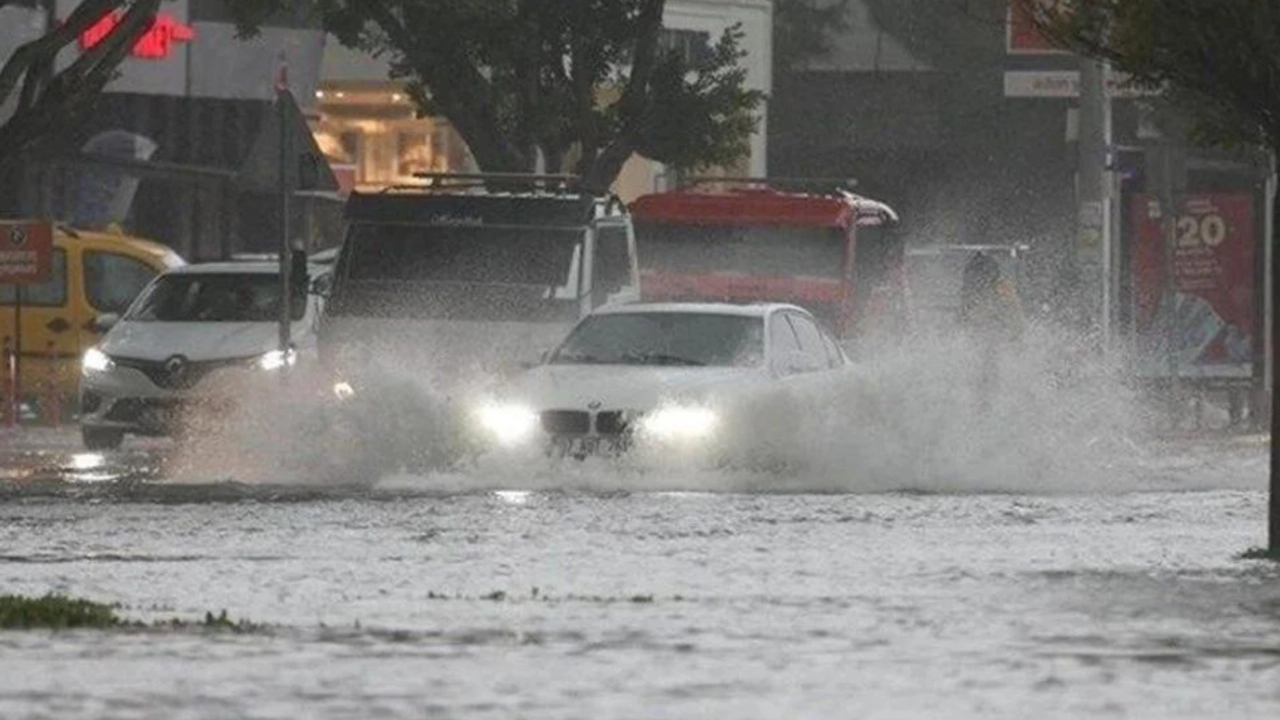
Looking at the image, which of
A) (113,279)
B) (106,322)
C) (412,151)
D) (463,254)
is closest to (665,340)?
(463,254)

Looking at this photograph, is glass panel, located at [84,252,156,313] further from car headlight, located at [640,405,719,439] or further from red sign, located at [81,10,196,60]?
car headlight, located at [640,405,719,439]

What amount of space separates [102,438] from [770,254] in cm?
749

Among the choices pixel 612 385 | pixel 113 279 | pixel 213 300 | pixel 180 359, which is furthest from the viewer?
pixel 113 279

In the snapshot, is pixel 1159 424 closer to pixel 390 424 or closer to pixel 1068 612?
pixel 390 424

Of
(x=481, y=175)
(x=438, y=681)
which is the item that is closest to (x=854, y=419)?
(x=481, y=175)

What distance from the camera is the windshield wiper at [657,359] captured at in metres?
29.0

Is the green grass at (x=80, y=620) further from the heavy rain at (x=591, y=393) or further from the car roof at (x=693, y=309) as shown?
the car roof at (x=693, y=309)

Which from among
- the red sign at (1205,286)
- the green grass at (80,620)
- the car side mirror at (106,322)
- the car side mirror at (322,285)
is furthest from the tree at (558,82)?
the green grass at (80,620)

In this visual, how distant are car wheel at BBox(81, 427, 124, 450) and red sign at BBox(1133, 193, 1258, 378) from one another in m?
11.6

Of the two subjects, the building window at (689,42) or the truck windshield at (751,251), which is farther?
the building window at (689,42)

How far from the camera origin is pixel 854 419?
29.3 m

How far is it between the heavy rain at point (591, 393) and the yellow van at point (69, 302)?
4 centimetres

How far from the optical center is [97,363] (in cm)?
3528

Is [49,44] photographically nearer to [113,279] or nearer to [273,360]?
[273,360]
